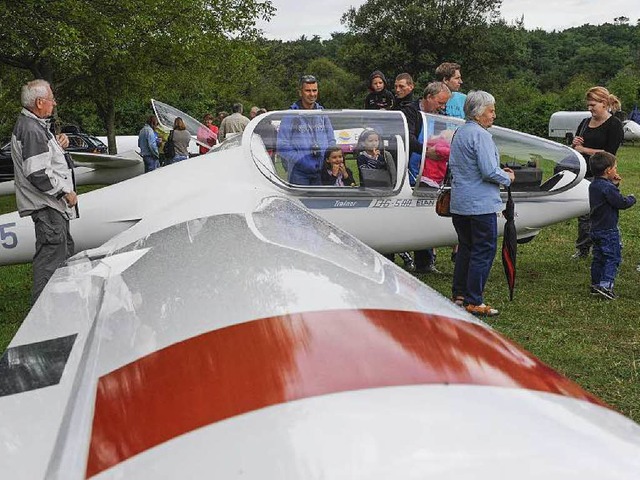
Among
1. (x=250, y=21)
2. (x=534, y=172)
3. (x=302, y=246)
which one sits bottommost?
(x=534, y=172)

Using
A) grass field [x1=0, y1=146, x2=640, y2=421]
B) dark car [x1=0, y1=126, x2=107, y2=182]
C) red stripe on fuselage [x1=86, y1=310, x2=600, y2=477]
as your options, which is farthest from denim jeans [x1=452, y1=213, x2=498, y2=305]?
dark car [x1=0, y1=126, x2=107, y2=182]

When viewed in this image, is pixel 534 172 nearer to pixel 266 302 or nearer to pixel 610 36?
pixel 266 302

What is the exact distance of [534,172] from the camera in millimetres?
6617

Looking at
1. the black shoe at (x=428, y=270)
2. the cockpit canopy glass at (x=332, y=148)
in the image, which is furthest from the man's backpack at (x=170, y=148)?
the cockpit canopy glass at (x=332, y=148)

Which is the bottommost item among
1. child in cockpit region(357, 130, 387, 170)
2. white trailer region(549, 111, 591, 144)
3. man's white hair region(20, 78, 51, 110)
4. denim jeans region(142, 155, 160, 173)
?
white trailer region(549, 111, 591, 144)

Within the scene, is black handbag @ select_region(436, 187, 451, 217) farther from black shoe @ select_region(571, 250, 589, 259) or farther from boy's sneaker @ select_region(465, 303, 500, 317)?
black shoe @ select_region(571, 250, 589, 259)

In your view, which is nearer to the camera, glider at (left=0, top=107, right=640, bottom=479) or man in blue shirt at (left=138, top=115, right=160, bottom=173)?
glider at (left=0, top=107, right=640, bottom=479)

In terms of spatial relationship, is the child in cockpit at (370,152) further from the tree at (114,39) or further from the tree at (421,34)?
the tree at (421,34)

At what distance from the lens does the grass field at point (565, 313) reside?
15.0 ft

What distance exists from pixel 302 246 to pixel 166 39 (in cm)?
2008

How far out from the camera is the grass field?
180 inches

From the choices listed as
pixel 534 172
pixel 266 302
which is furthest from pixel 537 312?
pixel 266 302

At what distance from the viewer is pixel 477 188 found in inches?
217

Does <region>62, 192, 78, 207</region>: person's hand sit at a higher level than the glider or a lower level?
lower
